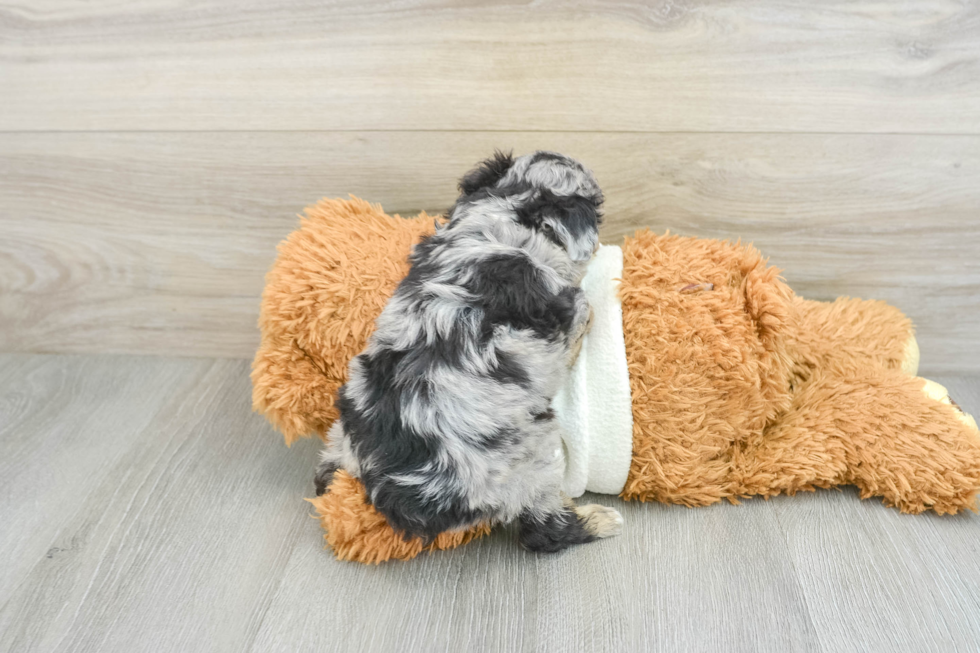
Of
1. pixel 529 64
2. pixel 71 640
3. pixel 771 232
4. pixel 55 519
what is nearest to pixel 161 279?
pixel 55 519

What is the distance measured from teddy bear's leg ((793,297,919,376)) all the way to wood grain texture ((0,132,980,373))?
0.50 ft

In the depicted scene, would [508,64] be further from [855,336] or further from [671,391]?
[855,336]

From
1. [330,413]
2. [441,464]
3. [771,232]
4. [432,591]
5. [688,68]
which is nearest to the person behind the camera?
[441,464]

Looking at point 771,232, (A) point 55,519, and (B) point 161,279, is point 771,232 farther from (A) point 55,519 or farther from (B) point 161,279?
(A) point 55,519

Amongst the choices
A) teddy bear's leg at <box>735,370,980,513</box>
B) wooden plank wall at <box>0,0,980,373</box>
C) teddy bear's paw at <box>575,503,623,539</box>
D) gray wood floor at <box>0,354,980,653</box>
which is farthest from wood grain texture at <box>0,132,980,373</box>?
teddy bear's paw at <box>575,503,623,539</box>

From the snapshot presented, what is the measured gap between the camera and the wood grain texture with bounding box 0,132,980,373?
1.54 m

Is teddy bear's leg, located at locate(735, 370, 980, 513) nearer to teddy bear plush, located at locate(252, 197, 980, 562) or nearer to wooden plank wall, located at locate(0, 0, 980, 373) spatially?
teddy bear plush, located at locate(252, 197, 980, 562)

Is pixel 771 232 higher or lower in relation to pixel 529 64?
lower

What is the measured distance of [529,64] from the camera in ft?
4.89

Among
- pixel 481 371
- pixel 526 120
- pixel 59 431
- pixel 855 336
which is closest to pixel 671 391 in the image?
pixel 481 371

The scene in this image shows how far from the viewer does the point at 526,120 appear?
1533 millimetres

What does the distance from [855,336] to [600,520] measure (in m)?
0.73

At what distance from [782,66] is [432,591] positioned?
4.35 ft

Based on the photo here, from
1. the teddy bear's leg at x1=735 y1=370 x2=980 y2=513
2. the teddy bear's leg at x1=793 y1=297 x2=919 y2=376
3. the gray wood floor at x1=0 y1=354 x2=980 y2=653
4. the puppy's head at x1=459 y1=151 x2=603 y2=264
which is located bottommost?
the gray wood floor at x1=0 y1=354 x2=980 y2=653
